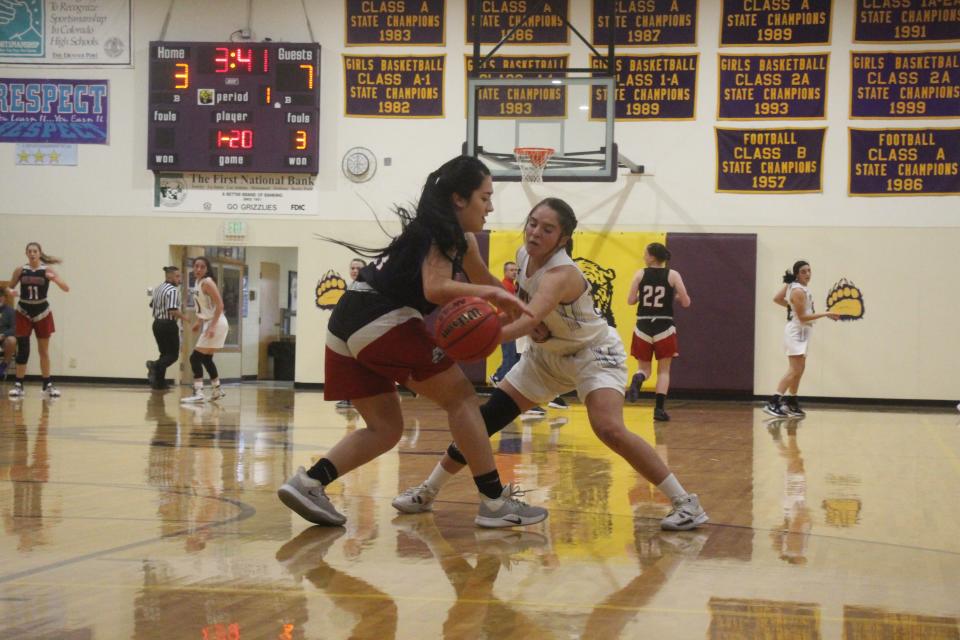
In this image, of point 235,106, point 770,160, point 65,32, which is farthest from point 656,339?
point 65,32

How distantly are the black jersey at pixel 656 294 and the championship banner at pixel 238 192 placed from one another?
6777 mm

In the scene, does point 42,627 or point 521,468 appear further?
point 521,468

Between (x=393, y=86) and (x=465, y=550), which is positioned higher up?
(x=393, y=86)

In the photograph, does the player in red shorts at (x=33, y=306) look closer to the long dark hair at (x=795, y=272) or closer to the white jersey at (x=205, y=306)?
the white jersey at (x=205, y=306)

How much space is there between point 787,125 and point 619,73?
2.46 metres

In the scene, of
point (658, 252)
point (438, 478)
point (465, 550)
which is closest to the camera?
point (465, 550)


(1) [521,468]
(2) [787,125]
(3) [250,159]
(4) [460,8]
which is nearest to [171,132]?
(3) [250,159]

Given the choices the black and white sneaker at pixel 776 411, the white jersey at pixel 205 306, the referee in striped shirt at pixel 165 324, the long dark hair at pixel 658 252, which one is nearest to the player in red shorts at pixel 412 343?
the long dark hair at pixel 658 252

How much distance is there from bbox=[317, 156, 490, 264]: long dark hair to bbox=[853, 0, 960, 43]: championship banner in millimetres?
12321

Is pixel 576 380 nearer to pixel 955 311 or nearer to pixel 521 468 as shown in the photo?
pixel 521 468

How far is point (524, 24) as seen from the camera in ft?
51.0

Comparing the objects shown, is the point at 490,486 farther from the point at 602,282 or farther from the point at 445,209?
the point at 602,282

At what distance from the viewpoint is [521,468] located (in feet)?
21.9

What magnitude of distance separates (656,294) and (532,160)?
3.43 m
